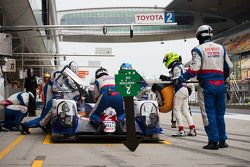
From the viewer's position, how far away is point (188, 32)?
90625mm

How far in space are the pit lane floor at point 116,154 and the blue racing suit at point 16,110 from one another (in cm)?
239

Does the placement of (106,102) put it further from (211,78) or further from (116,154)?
(211,78)

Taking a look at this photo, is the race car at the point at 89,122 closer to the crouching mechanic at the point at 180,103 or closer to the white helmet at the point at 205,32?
the crouching mechanic at the point at 180,103

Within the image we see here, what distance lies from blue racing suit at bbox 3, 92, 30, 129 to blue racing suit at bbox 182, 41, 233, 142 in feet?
16.3

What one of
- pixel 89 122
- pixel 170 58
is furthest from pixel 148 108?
pixel 170 58

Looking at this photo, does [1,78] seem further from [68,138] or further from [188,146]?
[188,146]

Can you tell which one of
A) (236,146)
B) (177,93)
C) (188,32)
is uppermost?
(188,32)

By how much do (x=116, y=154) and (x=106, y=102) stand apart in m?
1.56

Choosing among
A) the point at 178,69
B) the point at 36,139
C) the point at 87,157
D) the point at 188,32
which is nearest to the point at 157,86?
the point at 178,69

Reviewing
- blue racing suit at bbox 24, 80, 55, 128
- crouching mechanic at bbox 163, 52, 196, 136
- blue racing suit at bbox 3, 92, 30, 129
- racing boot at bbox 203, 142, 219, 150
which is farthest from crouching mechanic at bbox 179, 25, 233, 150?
blue racing suit at bbox 3, 92, 30, 129

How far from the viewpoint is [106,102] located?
26.8ft

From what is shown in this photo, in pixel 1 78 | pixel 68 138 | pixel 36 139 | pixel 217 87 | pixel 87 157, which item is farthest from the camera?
pixel 1 78

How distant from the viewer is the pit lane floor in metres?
5.88

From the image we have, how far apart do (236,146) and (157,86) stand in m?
2.10
